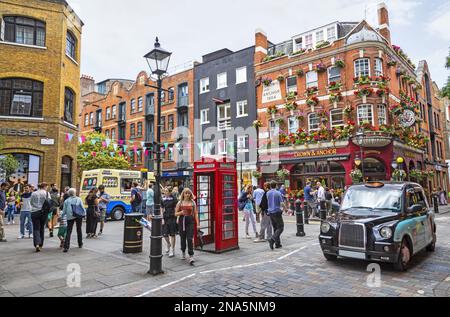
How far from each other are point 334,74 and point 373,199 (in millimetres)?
17521

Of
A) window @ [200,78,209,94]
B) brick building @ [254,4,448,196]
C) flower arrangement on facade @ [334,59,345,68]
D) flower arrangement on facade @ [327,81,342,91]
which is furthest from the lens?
window @ [200,78,209,94]

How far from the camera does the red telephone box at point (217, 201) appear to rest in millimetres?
8555

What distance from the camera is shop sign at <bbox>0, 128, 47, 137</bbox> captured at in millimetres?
16906

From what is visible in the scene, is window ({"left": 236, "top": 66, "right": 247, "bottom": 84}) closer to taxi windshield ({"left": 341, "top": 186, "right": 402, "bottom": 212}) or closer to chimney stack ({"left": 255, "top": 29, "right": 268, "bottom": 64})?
chimney stack ({"left": 255, "top": 29, "right": 268, "bottom": 64})

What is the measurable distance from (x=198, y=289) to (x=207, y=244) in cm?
391

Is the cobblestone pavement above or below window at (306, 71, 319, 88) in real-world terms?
below

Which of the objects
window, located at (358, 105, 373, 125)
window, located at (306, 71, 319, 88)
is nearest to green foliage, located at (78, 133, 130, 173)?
window, located at (306, 71, 319, 88)

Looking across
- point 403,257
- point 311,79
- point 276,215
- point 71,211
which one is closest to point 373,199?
point 403,257

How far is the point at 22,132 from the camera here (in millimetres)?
17203

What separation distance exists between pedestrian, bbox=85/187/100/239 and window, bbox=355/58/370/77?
1900 centimetres

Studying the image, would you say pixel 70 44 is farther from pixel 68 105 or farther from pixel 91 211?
pixel 91 211

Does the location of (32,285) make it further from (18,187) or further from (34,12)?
(34,12)

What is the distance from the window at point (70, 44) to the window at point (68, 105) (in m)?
2.47

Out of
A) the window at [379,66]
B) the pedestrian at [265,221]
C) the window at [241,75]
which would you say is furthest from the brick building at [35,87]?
the window at [379,66]
